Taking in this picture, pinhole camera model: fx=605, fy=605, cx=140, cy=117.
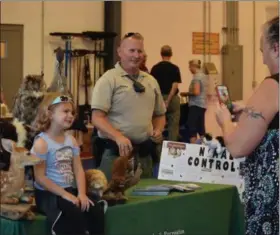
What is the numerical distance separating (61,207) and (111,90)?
3.71 feet

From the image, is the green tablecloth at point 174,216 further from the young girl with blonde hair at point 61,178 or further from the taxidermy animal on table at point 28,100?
the taxidermy animal on table at point 28,100

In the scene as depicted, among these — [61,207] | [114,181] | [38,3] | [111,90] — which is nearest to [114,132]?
[111,90]

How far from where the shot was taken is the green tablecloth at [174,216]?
277 cm

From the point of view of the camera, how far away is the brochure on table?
356 centimetres

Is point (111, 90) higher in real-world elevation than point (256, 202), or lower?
higher

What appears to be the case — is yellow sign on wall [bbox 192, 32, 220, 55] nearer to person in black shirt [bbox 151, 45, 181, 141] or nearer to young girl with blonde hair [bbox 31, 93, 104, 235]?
person in black shirt [bbox 151, 45, 181, 141]

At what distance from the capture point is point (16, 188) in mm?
2490

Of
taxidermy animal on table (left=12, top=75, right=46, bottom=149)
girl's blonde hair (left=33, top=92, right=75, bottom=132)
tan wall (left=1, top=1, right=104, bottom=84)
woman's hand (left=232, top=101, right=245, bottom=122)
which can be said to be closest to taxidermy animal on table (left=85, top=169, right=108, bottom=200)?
girl's blonde hair (left=33, top=92, right=75, bottom=132)

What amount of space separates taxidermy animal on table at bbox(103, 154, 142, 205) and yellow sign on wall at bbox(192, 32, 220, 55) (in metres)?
8.50

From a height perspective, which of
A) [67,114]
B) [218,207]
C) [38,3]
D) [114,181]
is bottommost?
[218,207]

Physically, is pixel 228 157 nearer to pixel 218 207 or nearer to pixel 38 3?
pixel 218 207

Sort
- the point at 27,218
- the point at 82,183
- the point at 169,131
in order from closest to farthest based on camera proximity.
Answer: the point at 27,218 < the point at 82,183 < the point at 169,131

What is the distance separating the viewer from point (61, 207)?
102 inches

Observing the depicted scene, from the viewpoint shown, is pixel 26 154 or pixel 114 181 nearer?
pixel 26 154
